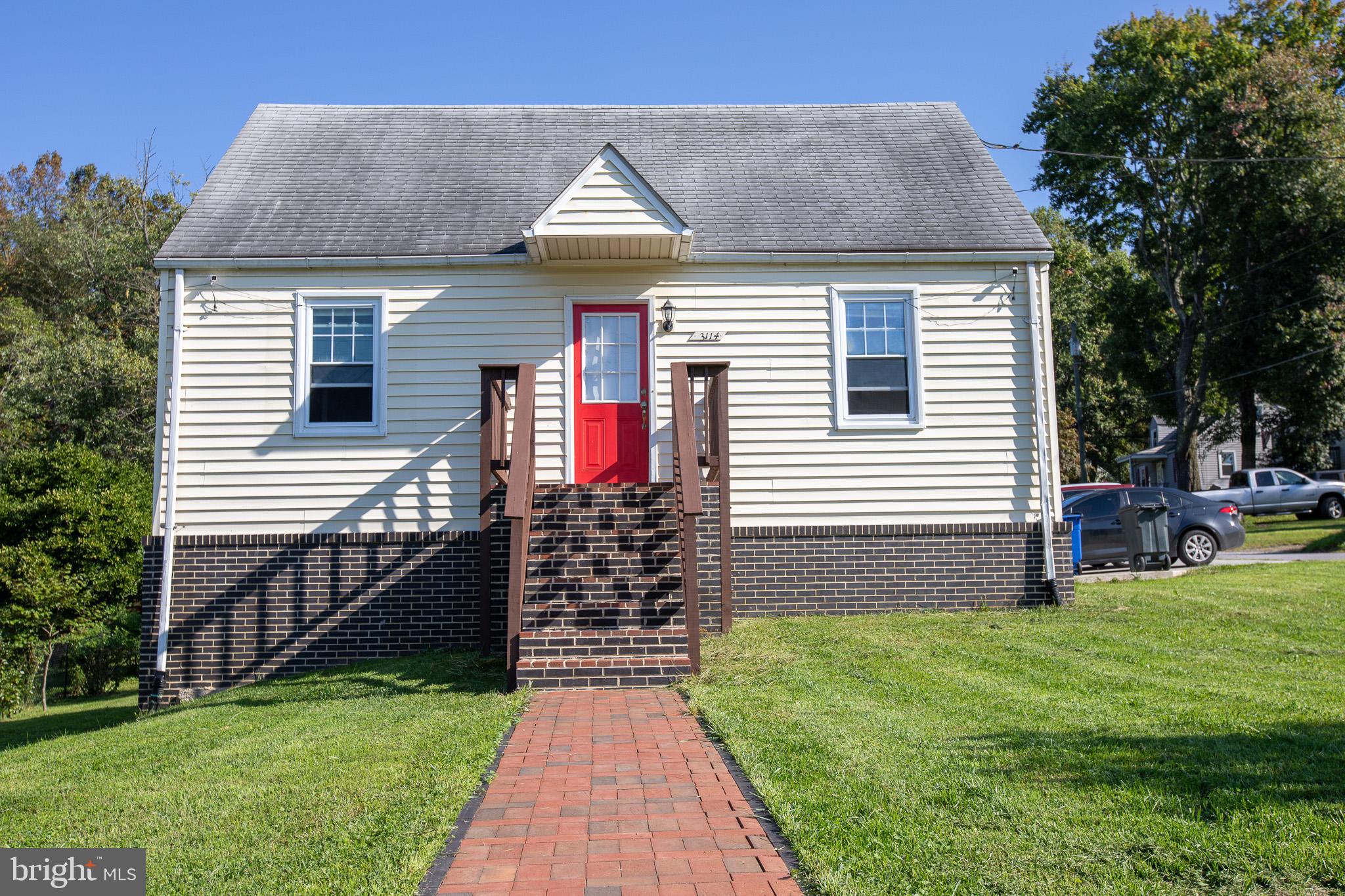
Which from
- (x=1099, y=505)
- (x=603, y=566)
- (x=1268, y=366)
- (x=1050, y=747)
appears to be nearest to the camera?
(x=1050, y=747)

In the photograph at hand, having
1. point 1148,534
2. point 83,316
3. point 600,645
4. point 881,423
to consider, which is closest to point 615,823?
point 600,645

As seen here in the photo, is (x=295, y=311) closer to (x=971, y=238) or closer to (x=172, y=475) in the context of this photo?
(x=172, y=475)

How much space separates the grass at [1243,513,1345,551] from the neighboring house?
11.1 m

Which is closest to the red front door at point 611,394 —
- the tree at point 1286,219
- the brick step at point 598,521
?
the brick step at point 598,521

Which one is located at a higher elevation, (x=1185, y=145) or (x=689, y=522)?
(x=1185, y=145)

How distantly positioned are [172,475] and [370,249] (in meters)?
3.22

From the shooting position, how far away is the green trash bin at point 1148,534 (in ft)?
43.7

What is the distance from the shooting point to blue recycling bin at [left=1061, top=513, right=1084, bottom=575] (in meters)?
13.4

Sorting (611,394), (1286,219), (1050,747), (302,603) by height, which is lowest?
(1050,747)

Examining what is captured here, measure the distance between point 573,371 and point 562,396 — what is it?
312 mm

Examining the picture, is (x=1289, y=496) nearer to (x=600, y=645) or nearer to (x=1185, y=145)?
(x=1185, y=145)

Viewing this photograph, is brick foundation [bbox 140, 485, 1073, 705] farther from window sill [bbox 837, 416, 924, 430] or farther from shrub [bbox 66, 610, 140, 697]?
shrub [bbox 66, 610, 140, 697]

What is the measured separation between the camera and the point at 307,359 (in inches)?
411

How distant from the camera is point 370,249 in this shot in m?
10.6
